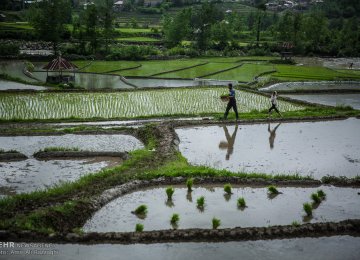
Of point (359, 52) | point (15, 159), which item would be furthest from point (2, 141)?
point (359, 52)

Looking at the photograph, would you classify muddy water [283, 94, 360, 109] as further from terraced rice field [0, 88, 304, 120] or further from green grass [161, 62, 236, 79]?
green grass [161, 62, 236, 79]

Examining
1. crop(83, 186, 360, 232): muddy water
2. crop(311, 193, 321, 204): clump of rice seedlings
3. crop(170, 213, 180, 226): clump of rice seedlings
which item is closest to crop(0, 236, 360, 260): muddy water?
crop(83, 186, 360, 232): muddy water

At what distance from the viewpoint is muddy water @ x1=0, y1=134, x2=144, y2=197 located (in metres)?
13.3

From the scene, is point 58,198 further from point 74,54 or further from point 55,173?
point 74,54

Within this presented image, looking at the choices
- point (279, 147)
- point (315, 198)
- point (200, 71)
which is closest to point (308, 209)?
point (315, 198)

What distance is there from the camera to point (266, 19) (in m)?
87.9

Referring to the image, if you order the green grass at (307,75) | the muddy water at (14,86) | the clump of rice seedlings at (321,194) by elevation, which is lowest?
the muddy water at (14,86)

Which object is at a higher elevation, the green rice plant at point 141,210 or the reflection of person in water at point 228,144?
the green rice plant at point 141,210

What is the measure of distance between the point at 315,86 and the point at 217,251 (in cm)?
2855

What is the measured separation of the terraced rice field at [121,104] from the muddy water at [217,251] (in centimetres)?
1391

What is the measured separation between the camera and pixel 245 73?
41344mm

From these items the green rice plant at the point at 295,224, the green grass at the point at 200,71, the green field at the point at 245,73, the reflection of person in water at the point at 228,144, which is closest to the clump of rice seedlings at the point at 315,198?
the green rice plant at the point at 295,224

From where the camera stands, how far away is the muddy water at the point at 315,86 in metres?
34.3

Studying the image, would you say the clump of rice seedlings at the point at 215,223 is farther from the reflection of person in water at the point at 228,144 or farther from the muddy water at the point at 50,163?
the reflection of person in water at the point at 228,144
